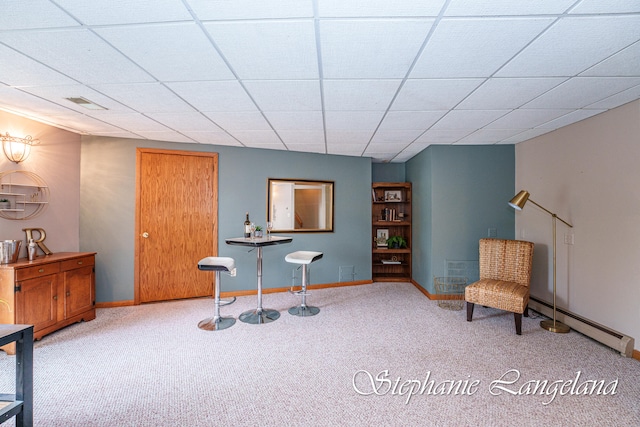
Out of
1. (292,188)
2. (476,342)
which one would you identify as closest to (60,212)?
(292,188)

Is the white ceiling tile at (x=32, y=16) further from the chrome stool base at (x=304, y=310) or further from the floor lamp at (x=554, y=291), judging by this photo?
the floor lamp at (x=554, y=291)

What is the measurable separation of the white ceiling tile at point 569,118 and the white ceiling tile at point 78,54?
13.4 ft

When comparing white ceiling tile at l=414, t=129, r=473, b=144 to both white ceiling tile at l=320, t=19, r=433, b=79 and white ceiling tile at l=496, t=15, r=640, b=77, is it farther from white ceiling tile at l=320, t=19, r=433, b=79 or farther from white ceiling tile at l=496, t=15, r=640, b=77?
white ceiling tile at l=320, t=19, r=433, b=79

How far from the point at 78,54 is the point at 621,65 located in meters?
3.78

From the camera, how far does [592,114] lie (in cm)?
306

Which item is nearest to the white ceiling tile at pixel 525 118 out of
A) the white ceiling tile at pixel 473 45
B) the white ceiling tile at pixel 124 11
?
the white ceiling tile at pixel 473 45

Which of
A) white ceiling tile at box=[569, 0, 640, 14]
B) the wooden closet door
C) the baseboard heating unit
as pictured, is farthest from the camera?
the wooden closet door

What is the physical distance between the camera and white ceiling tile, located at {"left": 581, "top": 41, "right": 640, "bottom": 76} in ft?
6.23

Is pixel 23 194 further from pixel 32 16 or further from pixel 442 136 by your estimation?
pixel 442 136

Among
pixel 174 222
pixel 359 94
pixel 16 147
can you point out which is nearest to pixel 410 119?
pixel 359 94

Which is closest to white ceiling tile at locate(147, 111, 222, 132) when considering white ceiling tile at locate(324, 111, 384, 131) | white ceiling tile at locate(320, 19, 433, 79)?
white ceiling tile at locate(324, 111, 384, 131)

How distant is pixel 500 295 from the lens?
3.31 metres

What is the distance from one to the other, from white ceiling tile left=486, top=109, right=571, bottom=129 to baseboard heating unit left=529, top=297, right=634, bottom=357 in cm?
225

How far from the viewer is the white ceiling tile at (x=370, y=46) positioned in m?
1.66
